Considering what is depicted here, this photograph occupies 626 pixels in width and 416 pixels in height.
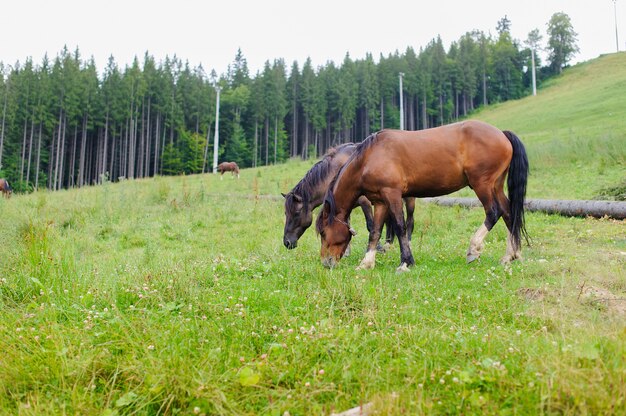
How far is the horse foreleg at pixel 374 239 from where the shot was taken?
5.90 meters

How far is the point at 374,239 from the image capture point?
6.02 metres

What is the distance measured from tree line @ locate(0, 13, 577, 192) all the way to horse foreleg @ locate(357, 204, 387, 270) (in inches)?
1731

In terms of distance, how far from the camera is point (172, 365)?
2420mm

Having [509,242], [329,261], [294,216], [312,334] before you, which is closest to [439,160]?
[509,242]

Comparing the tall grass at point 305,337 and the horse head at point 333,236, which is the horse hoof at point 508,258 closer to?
the tall grass at point 305,337

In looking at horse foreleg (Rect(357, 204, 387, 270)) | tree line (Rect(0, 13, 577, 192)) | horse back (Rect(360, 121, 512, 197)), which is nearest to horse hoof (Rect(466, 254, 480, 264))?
horse back (Rect(360, 121, 512, 197))

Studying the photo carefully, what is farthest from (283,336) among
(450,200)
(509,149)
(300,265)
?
(450,200)

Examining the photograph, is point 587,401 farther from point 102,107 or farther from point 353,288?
point 102,107

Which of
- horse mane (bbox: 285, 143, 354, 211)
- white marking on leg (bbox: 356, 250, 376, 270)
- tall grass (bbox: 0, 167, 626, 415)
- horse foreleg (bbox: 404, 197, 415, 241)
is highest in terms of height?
horse mane (bbox: 285, 143, 354, 211)

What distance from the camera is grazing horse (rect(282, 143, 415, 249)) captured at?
7438 mm

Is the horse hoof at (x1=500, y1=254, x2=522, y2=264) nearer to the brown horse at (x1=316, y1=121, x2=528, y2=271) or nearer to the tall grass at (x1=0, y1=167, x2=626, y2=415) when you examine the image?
the brown horse at (x1=316, y1=121, x2=528, y2=271)

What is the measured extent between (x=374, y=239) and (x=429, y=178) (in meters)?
1.26

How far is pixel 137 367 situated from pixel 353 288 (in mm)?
2077

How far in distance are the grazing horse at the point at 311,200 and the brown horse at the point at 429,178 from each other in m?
1.13
